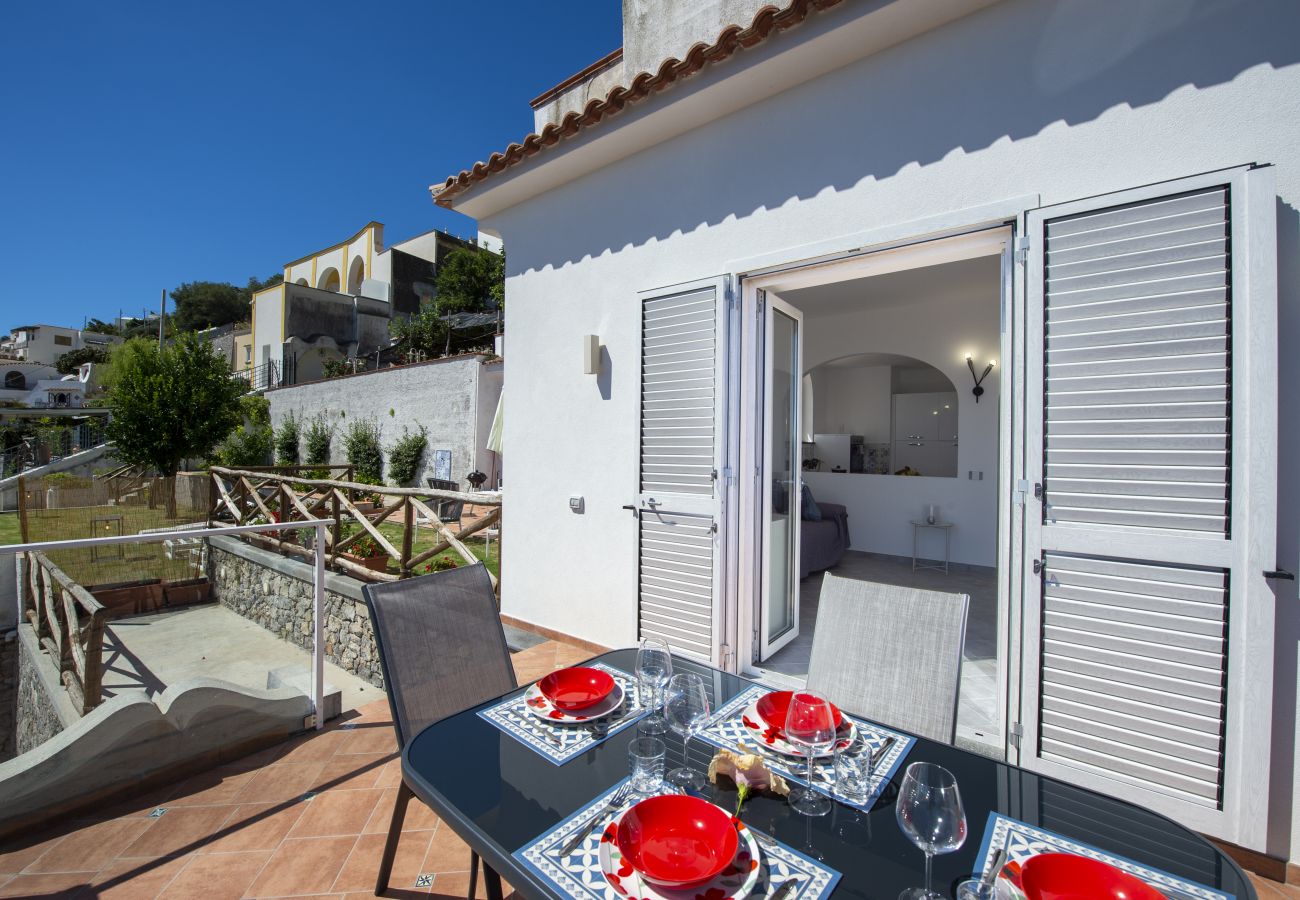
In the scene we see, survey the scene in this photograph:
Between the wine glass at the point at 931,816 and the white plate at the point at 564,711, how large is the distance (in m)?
0.81

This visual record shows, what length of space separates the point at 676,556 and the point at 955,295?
16.0ft

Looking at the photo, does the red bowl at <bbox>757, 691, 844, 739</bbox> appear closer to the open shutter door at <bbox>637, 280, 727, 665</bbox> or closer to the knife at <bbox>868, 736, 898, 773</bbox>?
the knife at <bbox>868, 736, 898, 773</bbox>

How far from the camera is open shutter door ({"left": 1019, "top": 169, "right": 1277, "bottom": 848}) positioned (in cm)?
182

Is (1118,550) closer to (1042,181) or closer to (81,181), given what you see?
(1042,181)

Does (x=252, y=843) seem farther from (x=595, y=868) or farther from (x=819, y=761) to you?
(x=819, y=761)

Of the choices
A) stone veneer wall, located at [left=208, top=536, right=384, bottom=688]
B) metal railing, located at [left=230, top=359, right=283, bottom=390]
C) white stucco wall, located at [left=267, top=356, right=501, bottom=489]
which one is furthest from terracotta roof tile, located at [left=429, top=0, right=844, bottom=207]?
metal railing, located at [left=230, top=359, right=283, bottom=390]

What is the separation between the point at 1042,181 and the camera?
2.30 metres

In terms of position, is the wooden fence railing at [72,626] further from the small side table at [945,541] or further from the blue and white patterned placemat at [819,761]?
the small side table at [945,541]

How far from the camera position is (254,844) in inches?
80.0

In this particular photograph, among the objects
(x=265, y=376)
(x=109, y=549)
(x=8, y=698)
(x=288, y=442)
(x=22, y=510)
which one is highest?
(x=265, y=376)

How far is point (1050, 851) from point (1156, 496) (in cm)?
159

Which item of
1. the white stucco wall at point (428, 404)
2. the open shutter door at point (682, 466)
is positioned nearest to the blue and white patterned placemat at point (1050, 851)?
the open shutter door at point (682, 466)

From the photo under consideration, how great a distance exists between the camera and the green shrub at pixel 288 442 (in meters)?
17.7

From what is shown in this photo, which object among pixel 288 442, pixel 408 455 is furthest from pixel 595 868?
pixel 288 442
